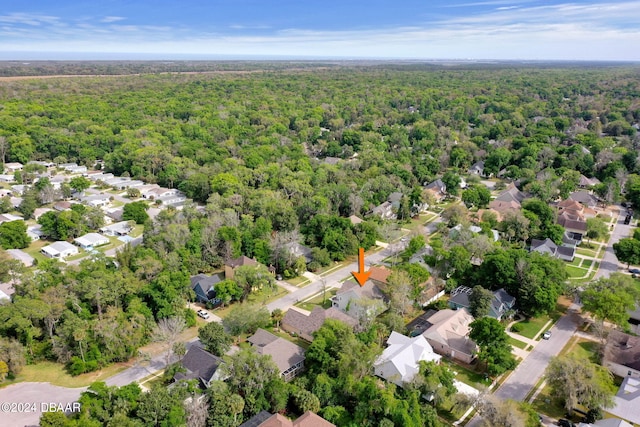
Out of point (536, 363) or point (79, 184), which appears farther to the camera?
point (79, 184)

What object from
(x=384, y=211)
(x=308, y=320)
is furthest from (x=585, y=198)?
(x=308, y=320)

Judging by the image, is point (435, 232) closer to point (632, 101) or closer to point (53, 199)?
point (53, 199)

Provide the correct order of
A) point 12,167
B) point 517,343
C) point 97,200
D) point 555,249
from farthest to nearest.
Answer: point 12,167 → point 97,200 → point 555,249 → point 517,343

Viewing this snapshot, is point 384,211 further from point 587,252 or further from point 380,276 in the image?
point 587,252

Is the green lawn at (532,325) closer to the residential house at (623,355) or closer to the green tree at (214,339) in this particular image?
the residential house at (623,355)

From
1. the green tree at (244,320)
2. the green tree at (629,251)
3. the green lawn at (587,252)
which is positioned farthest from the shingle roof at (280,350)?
the green lawn at (587,252)

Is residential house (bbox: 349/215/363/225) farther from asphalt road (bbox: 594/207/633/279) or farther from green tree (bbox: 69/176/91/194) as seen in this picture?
green tree (bbox: 69/176/91/194)

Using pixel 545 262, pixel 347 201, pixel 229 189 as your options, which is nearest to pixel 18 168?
pixel 229 189
